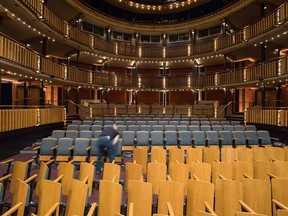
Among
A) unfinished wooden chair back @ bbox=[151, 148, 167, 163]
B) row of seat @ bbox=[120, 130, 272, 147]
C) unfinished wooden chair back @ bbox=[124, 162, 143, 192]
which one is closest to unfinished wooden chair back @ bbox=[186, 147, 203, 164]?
unfinished wooden chair back @ bbox=[151, 148, 167, 163]

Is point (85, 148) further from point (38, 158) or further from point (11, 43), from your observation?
point (11, 43)

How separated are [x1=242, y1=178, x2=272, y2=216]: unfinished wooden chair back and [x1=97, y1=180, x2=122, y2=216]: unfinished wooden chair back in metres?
1.60

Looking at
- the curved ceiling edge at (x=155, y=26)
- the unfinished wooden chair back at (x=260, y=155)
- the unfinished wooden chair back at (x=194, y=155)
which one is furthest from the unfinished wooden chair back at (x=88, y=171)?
the curved ceiling edge at (x=155, y=26)

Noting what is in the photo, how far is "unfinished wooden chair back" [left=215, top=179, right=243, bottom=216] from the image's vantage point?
301 cm

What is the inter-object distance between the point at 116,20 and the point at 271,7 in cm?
1152

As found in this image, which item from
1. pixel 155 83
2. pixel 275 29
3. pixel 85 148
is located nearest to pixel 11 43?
pixel 85 148

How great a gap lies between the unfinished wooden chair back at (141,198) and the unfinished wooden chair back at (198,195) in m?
0.57

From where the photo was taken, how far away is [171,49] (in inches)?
835

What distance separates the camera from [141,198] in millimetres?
2902

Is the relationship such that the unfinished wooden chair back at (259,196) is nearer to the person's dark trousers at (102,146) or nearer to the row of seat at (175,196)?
the row of seat at (175,196)

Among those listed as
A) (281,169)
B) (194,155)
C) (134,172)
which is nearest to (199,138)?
(194,155)

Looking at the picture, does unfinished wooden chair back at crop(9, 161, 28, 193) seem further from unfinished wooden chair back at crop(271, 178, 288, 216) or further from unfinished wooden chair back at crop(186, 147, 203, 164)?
unfinished wooden chair back at crop(271, 178, 288, 216)

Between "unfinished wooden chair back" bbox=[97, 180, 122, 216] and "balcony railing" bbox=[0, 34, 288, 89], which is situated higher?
"balcony railing" bbox=[0, 34, 288, 89]

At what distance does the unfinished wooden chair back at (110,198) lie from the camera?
288 centimetres
